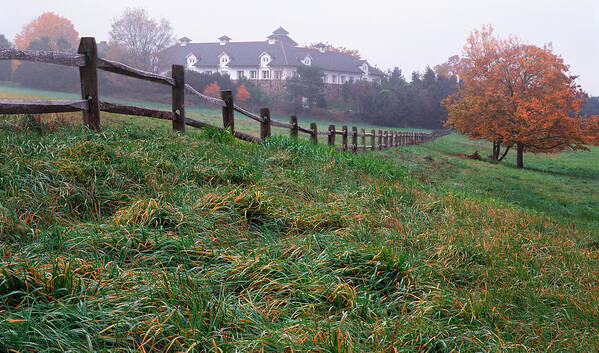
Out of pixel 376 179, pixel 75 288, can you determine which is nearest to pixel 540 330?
pixel 75 288

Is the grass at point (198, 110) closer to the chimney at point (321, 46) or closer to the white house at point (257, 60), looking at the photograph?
the white house at point (257, 60)

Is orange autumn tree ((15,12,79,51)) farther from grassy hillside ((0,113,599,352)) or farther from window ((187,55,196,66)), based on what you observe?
grassy hillside ((0,113,599,352))

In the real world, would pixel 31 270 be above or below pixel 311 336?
above

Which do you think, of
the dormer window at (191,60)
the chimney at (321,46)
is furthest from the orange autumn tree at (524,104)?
the chimney at (321,46)

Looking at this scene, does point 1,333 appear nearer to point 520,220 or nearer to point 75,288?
point 75,288

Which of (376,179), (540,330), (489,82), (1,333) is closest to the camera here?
(1,333)

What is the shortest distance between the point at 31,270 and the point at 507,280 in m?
3.67

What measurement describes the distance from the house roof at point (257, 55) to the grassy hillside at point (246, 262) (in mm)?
66694

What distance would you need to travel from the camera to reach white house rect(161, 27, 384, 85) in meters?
71.4

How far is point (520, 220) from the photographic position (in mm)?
6039

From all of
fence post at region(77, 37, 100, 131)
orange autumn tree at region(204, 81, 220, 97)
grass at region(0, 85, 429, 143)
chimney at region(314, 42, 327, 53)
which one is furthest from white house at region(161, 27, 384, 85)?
fence post at region(77, 37, 100, 131)

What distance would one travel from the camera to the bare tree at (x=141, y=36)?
160 feet

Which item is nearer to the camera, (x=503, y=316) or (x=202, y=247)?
(x=503, y=316)

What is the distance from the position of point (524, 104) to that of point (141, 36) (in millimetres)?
44081
